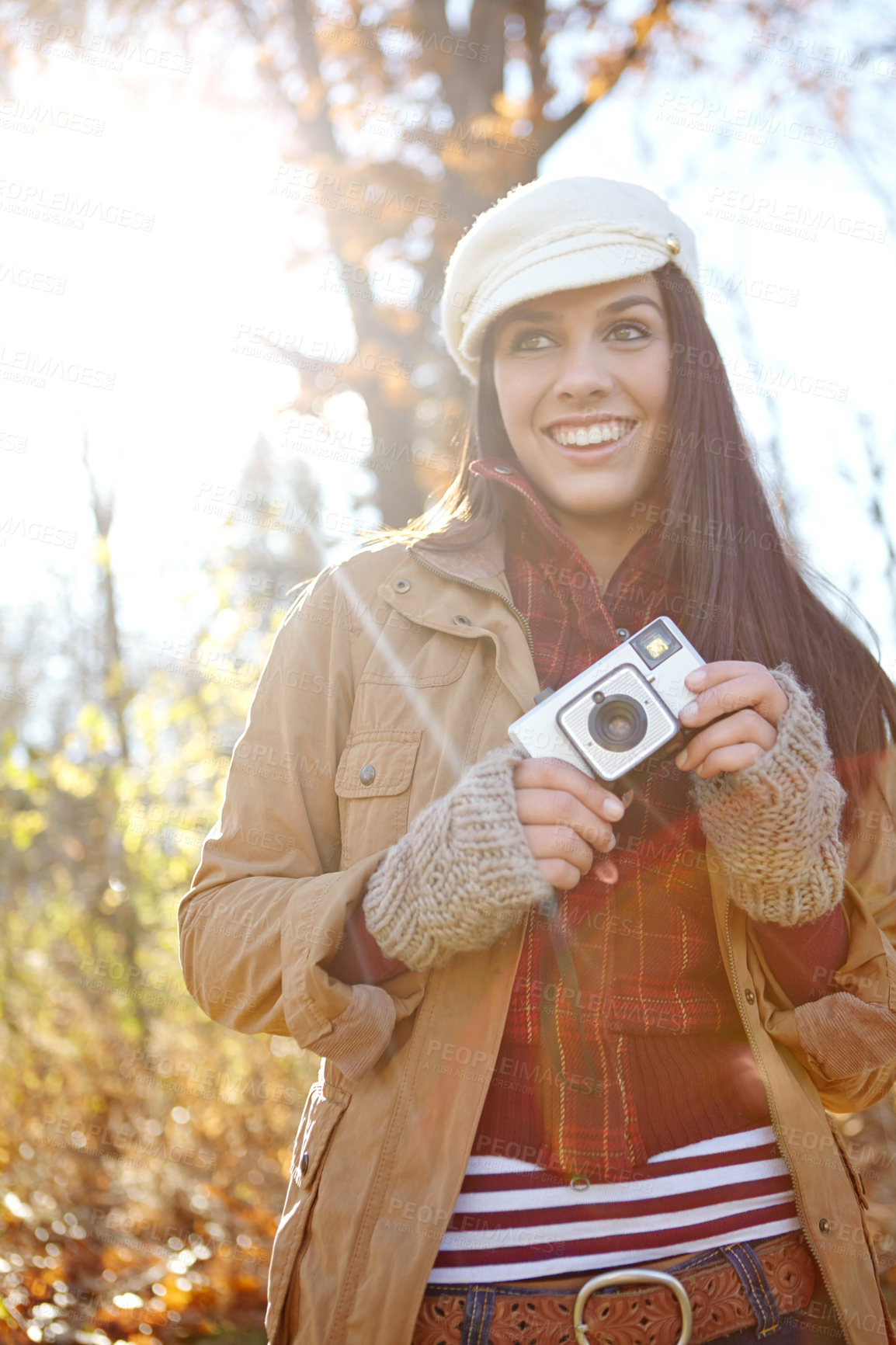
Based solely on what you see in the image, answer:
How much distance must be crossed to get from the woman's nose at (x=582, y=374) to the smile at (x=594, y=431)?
2.2 inches

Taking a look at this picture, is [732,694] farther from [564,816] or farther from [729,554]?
[729,554]

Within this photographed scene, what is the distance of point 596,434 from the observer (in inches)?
69.3

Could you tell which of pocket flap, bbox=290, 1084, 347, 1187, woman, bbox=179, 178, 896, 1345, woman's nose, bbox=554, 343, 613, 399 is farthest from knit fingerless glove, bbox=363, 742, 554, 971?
woman's nose, bbox=554, 343, 613, 399

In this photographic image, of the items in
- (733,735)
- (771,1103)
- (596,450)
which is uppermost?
(596,450)

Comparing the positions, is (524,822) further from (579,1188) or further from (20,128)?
(20,128)

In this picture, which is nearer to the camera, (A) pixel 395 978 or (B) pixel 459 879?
(B) pixel 459 879

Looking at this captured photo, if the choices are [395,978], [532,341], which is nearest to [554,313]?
[532,341]


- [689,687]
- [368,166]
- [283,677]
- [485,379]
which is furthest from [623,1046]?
[368,166]

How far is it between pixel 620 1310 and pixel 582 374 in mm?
1512

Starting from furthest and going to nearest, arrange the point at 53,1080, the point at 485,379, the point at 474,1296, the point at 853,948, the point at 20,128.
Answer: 1. the point at 53,1080
2. the point at 20,128
3. the point at 485,379
4. the point at 853,948
5. the point at 474,1296

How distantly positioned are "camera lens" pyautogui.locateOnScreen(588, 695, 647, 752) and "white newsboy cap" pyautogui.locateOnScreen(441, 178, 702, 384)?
0.83 metres

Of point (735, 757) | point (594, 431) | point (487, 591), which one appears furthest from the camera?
point (594, 431)

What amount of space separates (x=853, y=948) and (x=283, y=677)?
1.07 meters

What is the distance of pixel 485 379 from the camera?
1.97 metres
